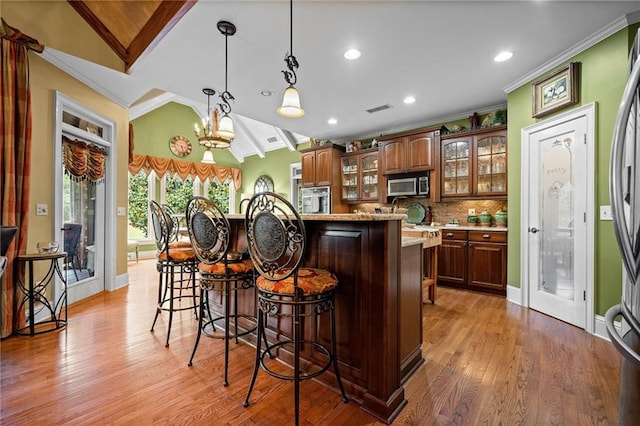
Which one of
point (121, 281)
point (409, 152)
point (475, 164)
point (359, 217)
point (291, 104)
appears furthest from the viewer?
point (409, 152)

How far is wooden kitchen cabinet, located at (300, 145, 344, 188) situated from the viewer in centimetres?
593

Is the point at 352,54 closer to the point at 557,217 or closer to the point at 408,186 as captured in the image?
the point at 408,186

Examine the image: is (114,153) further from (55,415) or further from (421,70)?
(421,70)

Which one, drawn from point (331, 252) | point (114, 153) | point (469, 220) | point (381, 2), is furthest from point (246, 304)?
point (469, 220)

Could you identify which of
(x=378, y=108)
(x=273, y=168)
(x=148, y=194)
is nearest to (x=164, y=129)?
(x=148, y=194)

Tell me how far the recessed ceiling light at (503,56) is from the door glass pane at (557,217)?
1.03 meters

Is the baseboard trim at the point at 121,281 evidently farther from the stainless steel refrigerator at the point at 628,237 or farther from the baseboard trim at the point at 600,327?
the baseboard trim at the point at 600,327

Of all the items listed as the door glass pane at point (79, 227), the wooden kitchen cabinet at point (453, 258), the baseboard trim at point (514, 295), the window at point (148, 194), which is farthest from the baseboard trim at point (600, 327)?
the window at point (148, 194)

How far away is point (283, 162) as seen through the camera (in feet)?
25.5

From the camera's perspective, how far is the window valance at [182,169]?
21.9 ft

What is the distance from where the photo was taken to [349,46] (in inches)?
108

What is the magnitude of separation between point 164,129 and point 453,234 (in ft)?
23.5

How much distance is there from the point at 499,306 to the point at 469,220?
147 centimetres

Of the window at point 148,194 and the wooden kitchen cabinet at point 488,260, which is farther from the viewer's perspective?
the window at point 148,194
